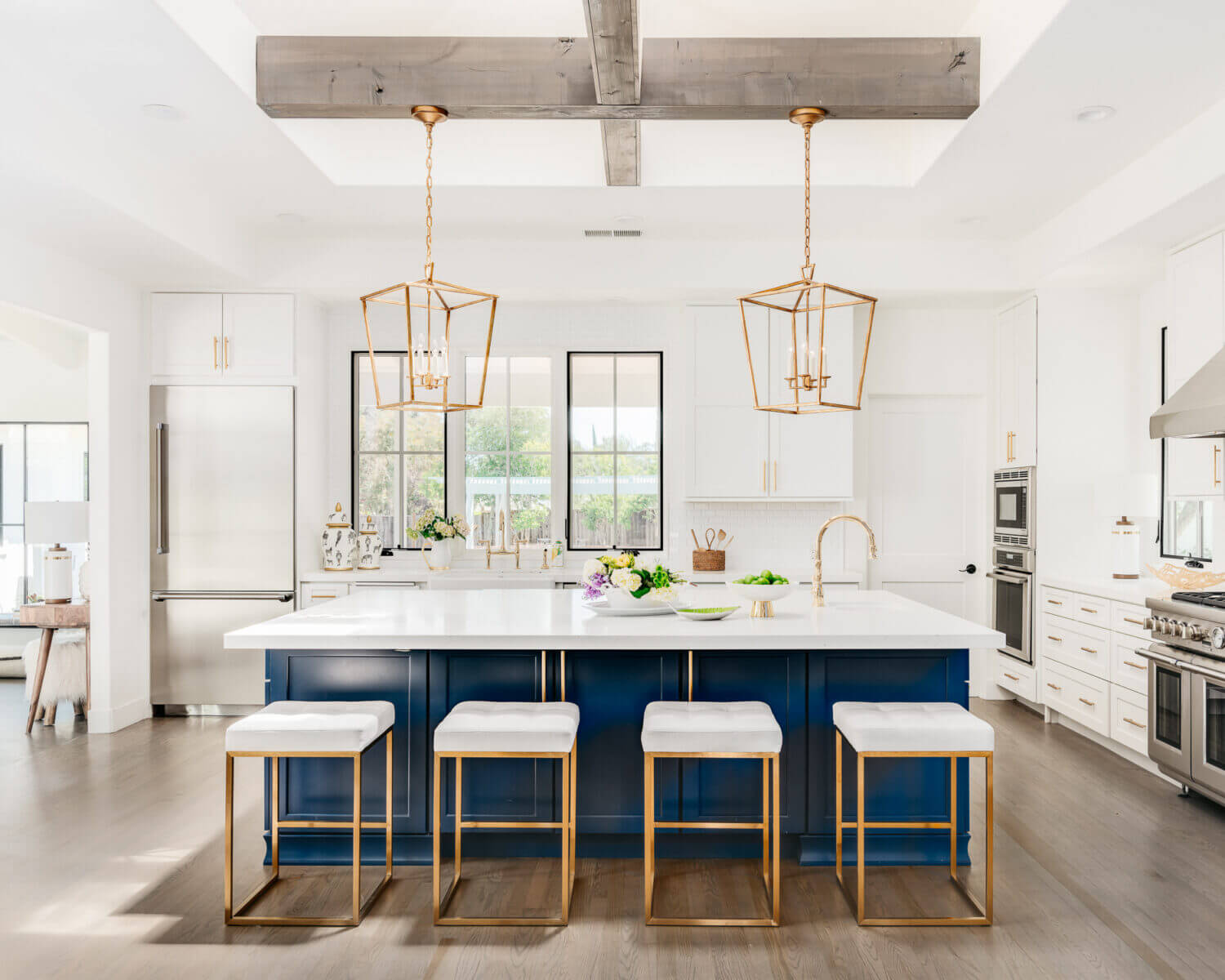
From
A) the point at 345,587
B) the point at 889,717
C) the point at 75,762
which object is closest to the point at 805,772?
the point at 889,717

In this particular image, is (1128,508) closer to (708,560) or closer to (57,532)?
(708,560)

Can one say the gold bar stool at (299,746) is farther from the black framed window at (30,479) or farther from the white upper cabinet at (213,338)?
the black framed window at (30,479)

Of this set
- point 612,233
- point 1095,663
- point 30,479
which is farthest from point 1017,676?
point 30,479

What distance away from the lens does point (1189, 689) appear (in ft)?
11.8

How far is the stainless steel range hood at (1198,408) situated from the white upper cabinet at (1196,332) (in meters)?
0.28

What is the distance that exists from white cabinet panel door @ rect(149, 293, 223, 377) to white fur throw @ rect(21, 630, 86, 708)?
1.68 metres

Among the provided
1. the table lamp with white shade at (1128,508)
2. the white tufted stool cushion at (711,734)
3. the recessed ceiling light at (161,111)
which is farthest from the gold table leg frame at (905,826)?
the recessed ceiling light at (161,111)

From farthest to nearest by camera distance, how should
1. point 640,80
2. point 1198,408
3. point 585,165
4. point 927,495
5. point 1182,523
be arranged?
point 927,495
point 1182,523
point 585,165
point 1198,408
point 640,80

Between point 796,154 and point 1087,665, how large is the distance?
10.1 ft

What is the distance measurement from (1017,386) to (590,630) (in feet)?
12.2

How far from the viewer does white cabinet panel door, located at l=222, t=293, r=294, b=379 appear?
5.16m

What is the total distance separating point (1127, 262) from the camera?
447cm

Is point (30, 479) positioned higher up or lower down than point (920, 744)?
higher up

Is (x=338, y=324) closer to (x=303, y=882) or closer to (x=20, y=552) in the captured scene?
(x=20, y=552)
